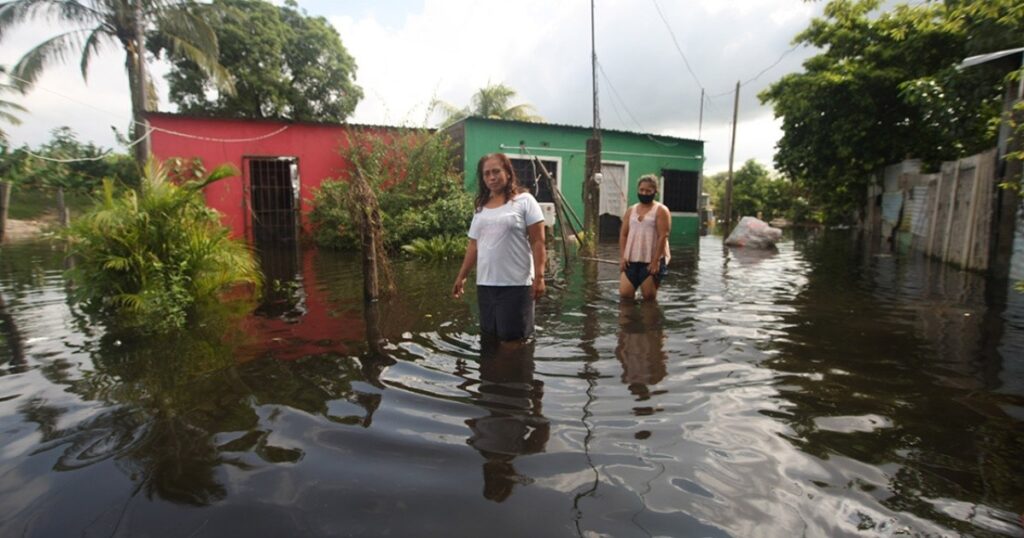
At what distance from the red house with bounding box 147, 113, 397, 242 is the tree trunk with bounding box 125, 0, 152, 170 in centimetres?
31

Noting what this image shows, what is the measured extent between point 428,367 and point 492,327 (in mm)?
598

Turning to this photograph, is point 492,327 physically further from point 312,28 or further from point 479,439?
point 312,28

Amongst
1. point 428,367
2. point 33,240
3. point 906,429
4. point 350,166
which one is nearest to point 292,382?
point 428,367

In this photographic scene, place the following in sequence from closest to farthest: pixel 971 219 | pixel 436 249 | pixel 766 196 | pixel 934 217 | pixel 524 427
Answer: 1. pixel 524 427
2. pixel 971 219
3. pixel 934 217
4. pixel 436 249
5. pixel 766 196

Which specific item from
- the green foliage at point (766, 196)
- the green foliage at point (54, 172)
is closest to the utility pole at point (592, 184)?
the green foliage at point (54, 172)

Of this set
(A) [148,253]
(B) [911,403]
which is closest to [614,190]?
(A) [148,253]

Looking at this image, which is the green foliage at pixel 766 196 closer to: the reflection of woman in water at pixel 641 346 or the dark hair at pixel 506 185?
the reflection of woman in water at pixel 641 346

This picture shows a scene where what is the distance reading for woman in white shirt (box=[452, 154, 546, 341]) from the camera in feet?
12.6

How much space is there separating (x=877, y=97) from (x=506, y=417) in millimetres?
18004

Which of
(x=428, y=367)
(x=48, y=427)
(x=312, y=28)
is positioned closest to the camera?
(x=48, y=427)

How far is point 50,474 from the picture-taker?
8.38 ft

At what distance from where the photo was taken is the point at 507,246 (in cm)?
385

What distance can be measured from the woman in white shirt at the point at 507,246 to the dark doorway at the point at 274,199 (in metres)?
13.2

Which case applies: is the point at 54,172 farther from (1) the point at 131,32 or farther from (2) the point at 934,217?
(2) the point at 934,217
